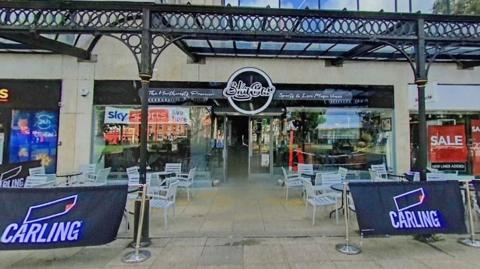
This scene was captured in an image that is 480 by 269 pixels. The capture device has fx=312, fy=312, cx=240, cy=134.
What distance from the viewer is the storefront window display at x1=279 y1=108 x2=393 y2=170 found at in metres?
10.9

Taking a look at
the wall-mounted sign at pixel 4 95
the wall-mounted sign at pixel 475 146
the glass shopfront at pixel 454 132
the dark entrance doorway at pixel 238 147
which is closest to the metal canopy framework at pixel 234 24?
the glass shopfront at pixel 454 132

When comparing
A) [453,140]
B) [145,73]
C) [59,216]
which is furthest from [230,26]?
[453,140]

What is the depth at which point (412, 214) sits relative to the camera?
4.82m

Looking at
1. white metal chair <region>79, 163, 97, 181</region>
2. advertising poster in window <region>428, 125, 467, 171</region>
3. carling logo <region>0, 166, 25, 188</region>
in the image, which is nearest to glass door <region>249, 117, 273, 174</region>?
white metal chair <region>79, 163, 97, 181</region>

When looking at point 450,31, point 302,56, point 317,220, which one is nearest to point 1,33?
point 317,220

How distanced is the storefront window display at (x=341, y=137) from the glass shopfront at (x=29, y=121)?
7.90 metres

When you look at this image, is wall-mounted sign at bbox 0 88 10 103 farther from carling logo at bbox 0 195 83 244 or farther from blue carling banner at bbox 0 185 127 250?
carling logo at bbox 0 195 83 244

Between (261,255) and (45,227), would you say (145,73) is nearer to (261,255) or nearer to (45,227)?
(45,227)

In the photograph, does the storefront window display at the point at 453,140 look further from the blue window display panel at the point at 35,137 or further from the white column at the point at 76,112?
the blue window display panel at the point at 35,137

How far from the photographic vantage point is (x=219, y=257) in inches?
182

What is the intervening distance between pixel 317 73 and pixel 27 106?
9588 mm

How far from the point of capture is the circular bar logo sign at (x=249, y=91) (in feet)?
33.8

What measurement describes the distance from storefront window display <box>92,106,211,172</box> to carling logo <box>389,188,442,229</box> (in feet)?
22.8

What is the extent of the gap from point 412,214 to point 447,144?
304 inches
